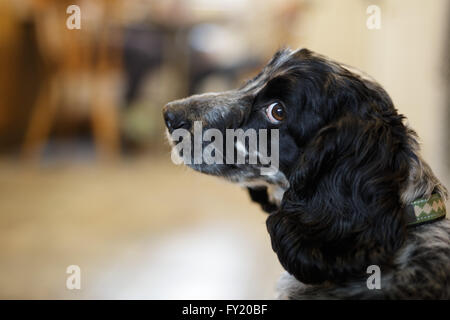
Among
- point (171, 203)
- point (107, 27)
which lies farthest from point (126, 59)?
point (171, 203)

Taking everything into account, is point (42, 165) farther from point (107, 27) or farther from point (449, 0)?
point (449, 0)

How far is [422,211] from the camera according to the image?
1162 mm

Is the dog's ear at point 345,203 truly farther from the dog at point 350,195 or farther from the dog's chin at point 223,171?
the dog's chin at point 223,171

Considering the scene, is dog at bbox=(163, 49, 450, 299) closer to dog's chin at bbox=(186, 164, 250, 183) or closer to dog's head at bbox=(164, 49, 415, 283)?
dog's head at bbox=(164, 49, 415, 283)

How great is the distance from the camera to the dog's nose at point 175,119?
1410 millimetres

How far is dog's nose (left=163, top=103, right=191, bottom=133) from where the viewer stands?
1410 mm

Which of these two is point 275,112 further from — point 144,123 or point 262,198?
point 144,123

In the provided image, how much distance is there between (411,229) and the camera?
1.17m

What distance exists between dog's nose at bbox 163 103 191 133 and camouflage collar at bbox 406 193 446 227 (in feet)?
2.13

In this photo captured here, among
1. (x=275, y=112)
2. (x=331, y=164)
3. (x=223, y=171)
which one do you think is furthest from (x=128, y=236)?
(x=331, y=164)

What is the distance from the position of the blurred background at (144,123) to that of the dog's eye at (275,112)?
16.3 inches

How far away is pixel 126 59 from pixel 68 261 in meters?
3.62

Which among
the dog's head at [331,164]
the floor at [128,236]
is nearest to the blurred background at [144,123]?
the floor at [128,236]

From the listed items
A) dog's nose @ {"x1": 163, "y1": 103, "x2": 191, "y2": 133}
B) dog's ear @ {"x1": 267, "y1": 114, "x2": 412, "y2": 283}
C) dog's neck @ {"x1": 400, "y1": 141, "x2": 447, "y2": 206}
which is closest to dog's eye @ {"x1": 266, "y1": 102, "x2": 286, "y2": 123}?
dog's ear @ {"x1": 267, "y1": 114, "x2": 412, "y2": 283}
